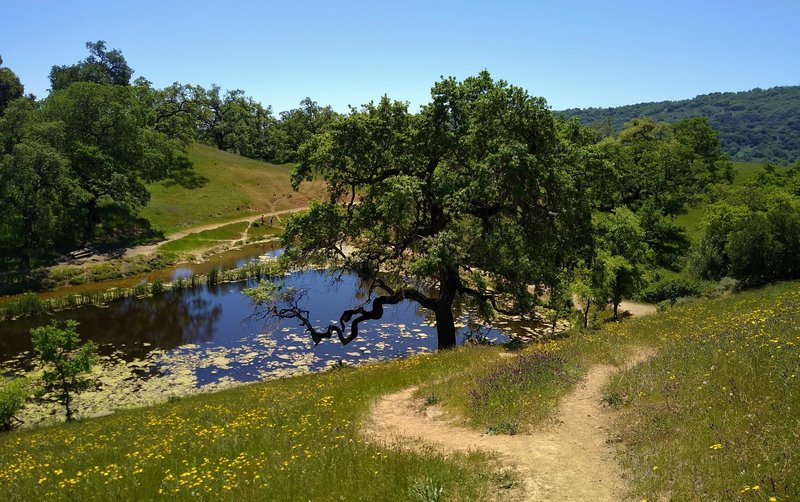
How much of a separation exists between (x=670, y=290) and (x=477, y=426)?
39581 millimetres

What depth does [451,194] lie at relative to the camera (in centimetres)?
2308

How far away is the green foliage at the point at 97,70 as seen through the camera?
112 metres

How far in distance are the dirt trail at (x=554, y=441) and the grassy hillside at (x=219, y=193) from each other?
70.7 m

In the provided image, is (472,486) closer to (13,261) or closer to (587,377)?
(587,377)

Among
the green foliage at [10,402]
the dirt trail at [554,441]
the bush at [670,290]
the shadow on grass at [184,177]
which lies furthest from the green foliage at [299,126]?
the dirt trail at [554,441]

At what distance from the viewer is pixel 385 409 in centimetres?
1587

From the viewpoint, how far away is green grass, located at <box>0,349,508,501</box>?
9820 mm

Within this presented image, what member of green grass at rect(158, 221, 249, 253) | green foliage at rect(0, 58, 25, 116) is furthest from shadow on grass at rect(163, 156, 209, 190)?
green foliage at rect(0, 58, 25, 116)

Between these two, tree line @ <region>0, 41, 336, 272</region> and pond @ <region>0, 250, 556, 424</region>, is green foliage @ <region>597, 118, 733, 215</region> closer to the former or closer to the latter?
pond @ <region>0, 250, 556, 424</region>

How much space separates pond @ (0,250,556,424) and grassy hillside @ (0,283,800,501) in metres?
10.4

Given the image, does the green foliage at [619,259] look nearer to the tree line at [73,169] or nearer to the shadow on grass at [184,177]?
the tree line at [73,169]

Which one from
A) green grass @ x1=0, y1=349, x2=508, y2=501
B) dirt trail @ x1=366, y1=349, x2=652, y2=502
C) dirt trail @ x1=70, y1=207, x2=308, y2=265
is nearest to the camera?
dirt trail @ x1=366, y1=349, x2=652, y2=502

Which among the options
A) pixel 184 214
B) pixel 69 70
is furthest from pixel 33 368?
pixel 69 70

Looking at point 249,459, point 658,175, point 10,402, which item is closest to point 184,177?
point 10,402
